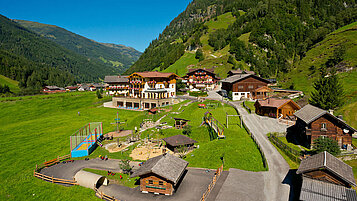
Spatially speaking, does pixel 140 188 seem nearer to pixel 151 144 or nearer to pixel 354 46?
pixel 151 144

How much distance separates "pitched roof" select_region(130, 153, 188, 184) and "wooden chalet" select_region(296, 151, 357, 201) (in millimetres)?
11972

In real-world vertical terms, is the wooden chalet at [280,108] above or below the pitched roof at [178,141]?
above

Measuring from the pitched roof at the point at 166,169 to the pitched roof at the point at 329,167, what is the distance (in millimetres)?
12879

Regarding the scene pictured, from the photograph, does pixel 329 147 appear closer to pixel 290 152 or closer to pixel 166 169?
pixel 290 152

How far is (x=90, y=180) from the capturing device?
76.4 feet

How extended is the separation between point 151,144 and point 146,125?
1269cm

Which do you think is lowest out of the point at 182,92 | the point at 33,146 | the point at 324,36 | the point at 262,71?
the point at 33,146

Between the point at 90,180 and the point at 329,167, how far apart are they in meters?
26.2

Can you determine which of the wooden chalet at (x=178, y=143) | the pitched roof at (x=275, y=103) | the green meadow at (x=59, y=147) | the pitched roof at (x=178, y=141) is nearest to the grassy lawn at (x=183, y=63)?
the green meadow at (x=59, y=147)

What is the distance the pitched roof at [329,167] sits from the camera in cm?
1760

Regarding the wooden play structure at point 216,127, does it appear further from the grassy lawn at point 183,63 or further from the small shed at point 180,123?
the grassy lawn at point 183,63

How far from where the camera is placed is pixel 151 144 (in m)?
37.3

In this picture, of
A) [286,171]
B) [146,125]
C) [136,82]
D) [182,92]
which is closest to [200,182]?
[286,171]

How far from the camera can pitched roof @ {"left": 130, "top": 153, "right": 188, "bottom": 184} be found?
2055cm
